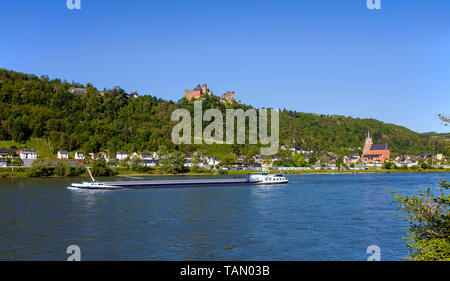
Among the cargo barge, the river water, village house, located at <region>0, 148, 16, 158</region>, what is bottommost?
the river water

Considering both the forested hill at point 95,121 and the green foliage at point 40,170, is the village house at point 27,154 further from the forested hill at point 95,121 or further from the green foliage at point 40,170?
the green foliage at point 40,170

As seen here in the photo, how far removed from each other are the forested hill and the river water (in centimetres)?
7394

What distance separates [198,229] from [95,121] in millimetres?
107182

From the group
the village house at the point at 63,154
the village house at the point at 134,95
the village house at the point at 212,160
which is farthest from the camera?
the village house at the point at 134,95

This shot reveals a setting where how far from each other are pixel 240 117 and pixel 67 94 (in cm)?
6681

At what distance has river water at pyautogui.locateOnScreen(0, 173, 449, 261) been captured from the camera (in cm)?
1762

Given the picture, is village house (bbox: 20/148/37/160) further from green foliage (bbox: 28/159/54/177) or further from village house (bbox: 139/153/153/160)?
village house (bbox: 139/153/153/160)

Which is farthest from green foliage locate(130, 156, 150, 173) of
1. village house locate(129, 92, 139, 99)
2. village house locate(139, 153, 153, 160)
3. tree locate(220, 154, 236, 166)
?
village house locate(129, 92, 139, 99)

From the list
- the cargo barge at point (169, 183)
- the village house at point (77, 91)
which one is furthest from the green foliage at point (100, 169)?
the village house at point (77, 91)

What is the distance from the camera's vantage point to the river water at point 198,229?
1762cm

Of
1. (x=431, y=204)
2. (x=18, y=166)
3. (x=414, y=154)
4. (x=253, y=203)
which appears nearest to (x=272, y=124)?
(x=414, y=154)

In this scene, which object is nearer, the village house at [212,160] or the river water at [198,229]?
the river water at [198,229]

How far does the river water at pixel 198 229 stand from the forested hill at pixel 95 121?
7394 centimetres

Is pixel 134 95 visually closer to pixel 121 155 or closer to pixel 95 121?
pixel 95 121
